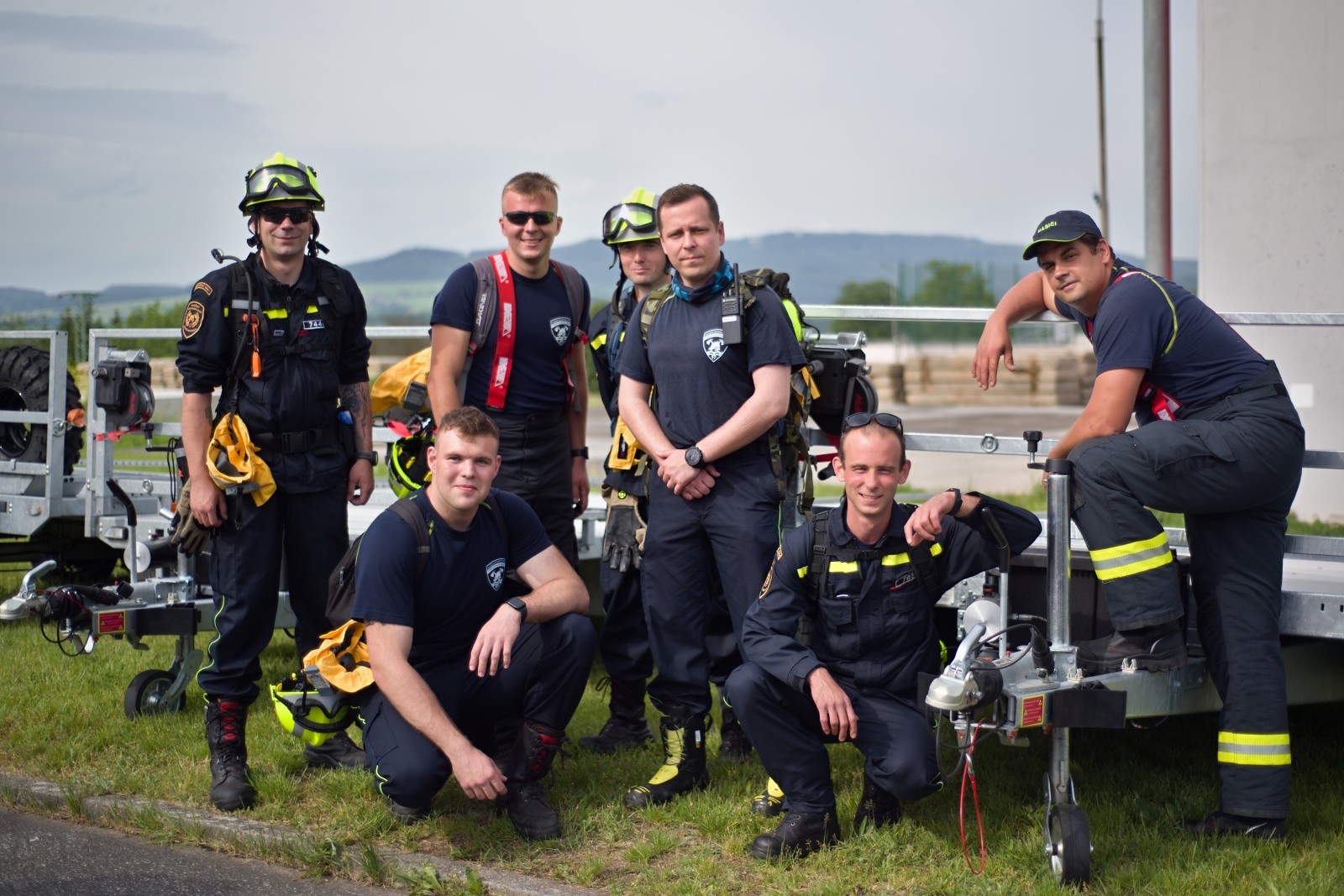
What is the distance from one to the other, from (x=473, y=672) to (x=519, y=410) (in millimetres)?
1227

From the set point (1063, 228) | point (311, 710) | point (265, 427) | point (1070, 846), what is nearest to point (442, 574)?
point (311, 710)

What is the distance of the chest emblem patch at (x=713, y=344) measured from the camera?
180 inches

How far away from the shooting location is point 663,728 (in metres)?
4.68

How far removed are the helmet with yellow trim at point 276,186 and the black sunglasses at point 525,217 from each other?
2.38 ft

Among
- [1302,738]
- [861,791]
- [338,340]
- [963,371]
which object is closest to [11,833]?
[338,340]

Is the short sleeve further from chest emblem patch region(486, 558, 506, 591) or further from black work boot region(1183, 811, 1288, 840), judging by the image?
black work boot region(1183, 811, 1288, 840)

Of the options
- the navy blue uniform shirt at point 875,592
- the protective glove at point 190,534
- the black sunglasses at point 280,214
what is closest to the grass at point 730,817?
the navy blue uniform shirt at point 875,592

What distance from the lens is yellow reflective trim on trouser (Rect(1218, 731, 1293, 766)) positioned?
3959 millimetres

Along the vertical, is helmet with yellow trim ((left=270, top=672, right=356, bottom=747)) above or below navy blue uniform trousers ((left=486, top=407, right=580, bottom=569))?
below

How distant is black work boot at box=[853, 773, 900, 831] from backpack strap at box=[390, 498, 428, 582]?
5.21 feet

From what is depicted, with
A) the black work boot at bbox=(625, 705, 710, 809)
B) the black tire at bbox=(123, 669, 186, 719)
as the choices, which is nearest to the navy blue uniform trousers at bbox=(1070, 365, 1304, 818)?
the black work boot at bbox=(625, 705, 710, 809)

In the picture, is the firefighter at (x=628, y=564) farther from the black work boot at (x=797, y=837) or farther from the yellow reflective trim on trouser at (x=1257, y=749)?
the yellow reflective trim on trouser at (x=1257, y=749)

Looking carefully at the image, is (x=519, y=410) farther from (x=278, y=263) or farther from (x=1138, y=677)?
(x=1138, y=677)

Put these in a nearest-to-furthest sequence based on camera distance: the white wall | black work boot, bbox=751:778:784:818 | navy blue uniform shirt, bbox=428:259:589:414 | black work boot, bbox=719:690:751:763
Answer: black work boot, bbox=751:778:784:818
black work boot, bbox=719:690:751:763
navy blue uniform shirt, bbox=428:259:589:414
the white wall
